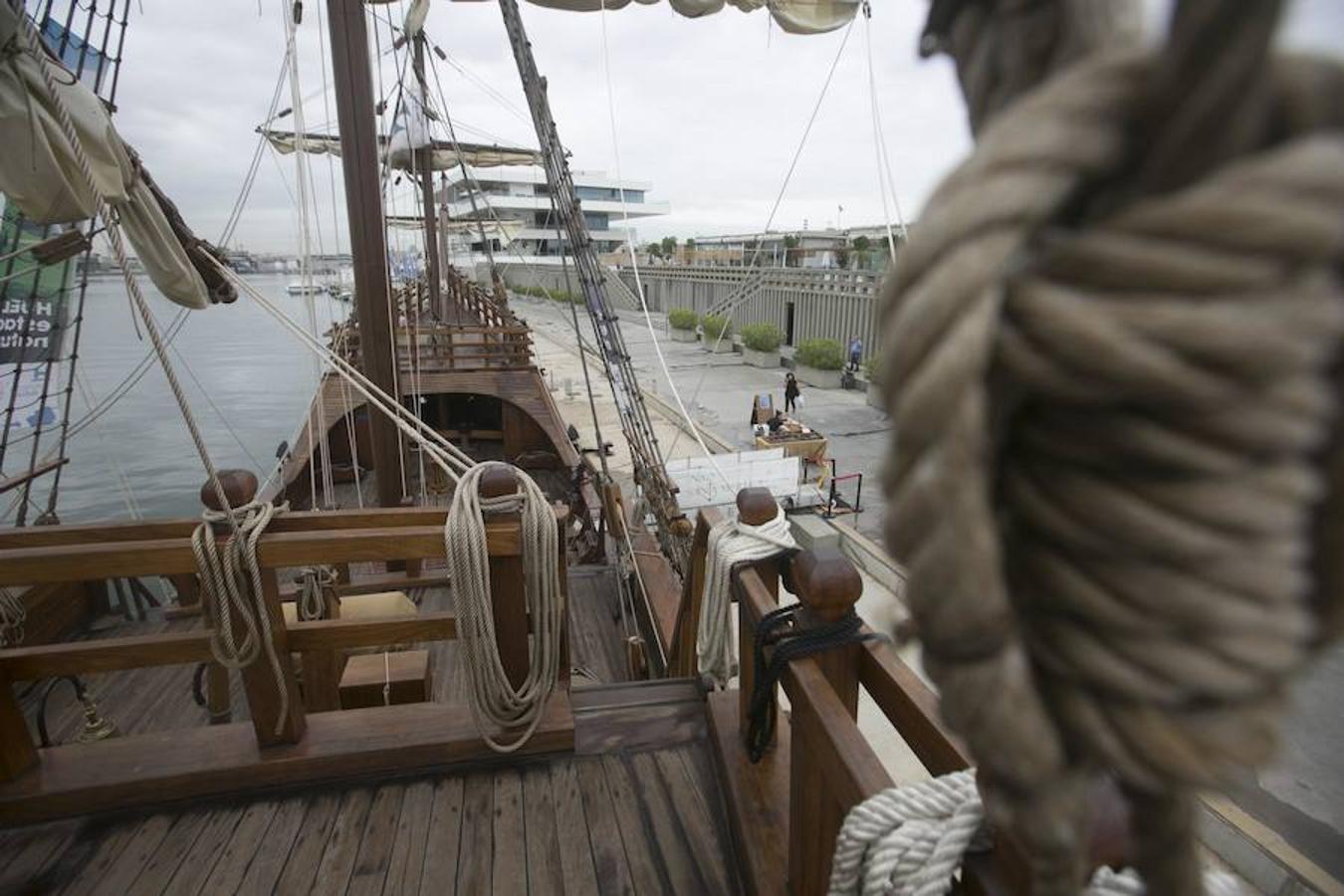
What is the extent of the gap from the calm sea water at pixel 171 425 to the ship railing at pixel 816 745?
205 inches

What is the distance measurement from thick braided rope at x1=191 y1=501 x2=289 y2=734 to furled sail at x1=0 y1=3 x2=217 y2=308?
106 cm

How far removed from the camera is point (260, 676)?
1.92 m

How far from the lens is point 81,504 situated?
1154 centimetres

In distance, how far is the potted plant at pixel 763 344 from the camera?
2012 cm

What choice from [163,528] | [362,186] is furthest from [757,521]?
[362,186]

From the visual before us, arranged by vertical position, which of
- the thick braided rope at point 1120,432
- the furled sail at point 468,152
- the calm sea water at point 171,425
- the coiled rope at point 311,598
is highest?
the furled sail at point 468,152

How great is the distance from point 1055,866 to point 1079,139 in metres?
0.39

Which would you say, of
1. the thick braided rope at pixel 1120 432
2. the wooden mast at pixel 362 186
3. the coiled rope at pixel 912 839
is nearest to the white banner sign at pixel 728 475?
the wooden mast at pixel 362 186

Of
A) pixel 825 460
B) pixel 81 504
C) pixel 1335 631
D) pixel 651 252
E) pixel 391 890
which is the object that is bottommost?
pixel 81 504

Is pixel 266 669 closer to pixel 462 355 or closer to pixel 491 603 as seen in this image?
pixel 491 603

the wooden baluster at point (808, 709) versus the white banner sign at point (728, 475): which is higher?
the wooden baluster at point (808, 709)

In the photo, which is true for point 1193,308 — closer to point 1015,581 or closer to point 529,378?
point 1015,581

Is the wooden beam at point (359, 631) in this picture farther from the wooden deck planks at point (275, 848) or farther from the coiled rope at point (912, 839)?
the coiled rope at point (912, 839)

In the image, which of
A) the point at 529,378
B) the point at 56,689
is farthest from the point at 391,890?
the point at 529,378
